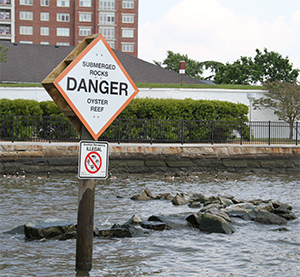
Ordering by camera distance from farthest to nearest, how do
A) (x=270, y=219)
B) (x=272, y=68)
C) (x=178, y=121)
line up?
(x=272, y=68) < (x=178, y=121) < (x=270, y=219)

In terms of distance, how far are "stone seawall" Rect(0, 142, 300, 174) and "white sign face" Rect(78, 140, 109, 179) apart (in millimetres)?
13192

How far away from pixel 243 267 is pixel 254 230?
2.42 m

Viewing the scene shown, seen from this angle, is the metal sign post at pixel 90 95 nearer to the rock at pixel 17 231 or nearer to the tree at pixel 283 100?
the rock at pixel 17 231

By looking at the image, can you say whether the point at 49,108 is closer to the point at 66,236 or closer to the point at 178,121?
the point at 178,121

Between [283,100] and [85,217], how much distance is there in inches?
1039

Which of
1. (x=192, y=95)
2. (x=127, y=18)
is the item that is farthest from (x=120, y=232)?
(x=127, y=18)

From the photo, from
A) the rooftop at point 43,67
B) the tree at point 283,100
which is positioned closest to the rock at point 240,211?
the tree at point 283,100

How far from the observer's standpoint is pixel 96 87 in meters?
4.96

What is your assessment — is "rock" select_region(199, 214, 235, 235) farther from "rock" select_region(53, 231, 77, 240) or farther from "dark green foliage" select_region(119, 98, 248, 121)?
"dark green foliage" select_region(119, 98, 248, 121)

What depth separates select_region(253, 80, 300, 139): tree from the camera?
28750 mm

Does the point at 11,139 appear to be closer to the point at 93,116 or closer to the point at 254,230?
the point at 254,230

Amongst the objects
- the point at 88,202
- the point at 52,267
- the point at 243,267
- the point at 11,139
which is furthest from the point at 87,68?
the point at 11,139

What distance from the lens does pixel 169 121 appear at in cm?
2220

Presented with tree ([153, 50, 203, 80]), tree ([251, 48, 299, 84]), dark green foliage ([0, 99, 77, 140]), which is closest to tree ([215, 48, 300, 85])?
tree ([251, 48, 299, 84])
